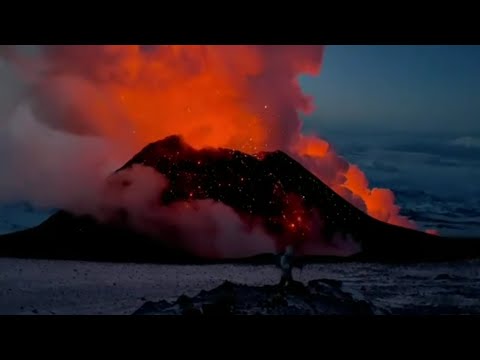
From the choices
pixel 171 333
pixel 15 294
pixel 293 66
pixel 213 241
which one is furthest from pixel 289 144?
pixel 15 294

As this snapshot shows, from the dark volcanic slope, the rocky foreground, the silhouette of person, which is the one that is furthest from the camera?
the dark volcanic slope

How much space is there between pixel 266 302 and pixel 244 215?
59cm

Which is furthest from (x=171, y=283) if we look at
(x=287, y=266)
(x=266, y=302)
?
(x=287, y=266)

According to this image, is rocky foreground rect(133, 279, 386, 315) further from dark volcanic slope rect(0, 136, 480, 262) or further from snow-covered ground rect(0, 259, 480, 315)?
dark volcanic slope rect(0, 136, 480, 262)

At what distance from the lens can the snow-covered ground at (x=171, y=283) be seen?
11.4ft

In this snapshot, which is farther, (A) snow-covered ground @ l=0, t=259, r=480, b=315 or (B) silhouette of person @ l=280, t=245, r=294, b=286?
(B) silhouette of person @ l=280, t=245, r=294, b=286

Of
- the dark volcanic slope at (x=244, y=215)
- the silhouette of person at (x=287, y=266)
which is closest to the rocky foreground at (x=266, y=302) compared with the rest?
the silhouette of person at (x=287, y=266)

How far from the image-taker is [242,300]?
11.5 feet

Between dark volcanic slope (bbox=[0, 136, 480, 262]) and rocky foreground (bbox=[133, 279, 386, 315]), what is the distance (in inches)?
10.2

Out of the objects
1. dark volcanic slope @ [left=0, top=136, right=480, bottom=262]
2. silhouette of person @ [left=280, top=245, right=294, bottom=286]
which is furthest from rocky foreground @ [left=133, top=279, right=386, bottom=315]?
dark volcanic slope @ [left=0, top=136, right=480, bottom=262]

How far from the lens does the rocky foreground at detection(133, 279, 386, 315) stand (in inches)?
136
